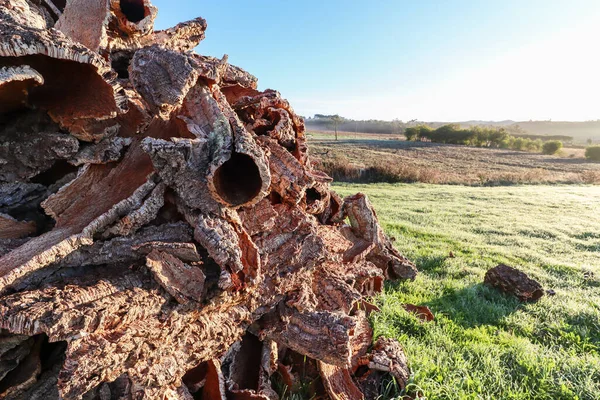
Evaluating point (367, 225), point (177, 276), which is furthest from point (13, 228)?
point (367, 225)

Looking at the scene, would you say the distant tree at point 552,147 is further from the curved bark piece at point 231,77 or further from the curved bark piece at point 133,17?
the curved bark piece at point 133,17

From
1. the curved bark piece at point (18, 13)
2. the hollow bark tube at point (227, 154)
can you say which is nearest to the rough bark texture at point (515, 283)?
the hollow bark tube at point (227, 154)

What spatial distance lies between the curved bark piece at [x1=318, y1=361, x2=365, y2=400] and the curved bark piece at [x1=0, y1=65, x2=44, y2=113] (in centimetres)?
261

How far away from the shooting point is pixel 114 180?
2426 millimetres

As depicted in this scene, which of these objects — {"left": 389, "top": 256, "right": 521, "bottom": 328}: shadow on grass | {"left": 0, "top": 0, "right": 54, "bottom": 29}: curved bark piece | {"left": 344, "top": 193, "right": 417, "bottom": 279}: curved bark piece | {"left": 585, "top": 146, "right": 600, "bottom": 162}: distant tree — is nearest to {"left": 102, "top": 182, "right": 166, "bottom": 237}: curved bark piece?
{"left": 0, "top": 0, "right": 54, "bottom": 29}: curved bark piece

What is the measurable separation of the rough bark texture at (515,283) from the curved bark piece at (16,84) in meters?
5.59

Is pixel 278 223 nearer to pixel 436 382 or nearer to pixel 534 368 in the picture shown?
pixel 436 382

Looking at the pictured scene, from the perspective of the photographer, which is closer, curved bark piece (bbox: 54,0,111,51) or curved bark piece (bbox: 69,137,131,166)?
curved bark piece (bbox: 69,137,131,166)

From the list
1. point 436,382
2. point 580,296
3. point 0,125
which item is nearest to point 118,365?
point 0,125

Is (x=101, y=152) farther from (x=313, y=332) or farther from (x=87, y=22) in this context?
(x=313, y=332)

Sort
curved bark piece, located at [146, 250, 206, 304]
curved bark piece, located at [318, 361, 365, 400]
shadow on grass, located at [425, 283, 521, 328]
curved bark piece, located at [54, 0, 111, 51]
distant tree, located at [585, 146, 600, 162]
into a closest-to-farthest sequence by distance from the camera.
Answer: curved bark piece, located at [146, 250, 206, 304]
curved bark piece, located at [318, 361, 365, 400]
curved bark piece, located at [54, 0, 111, 51]
shadow on grass, located at [425, 283, 521, 328]
distant tree, located at [585, 146, 600, 162]

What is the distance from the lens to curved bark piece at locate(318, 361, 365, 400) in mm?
2465

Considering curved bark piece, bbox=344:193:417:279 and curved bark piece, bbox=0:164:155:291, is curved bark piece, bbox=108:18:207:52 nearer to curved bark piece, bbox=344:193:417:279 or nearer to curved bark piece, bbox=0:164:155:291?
curved bark piece, bbox=0:164:155:291

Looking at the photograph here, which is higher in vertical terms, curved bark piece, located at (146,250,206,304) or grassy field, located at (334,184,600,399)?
curved bark piece, located at (146,250,206,304)
